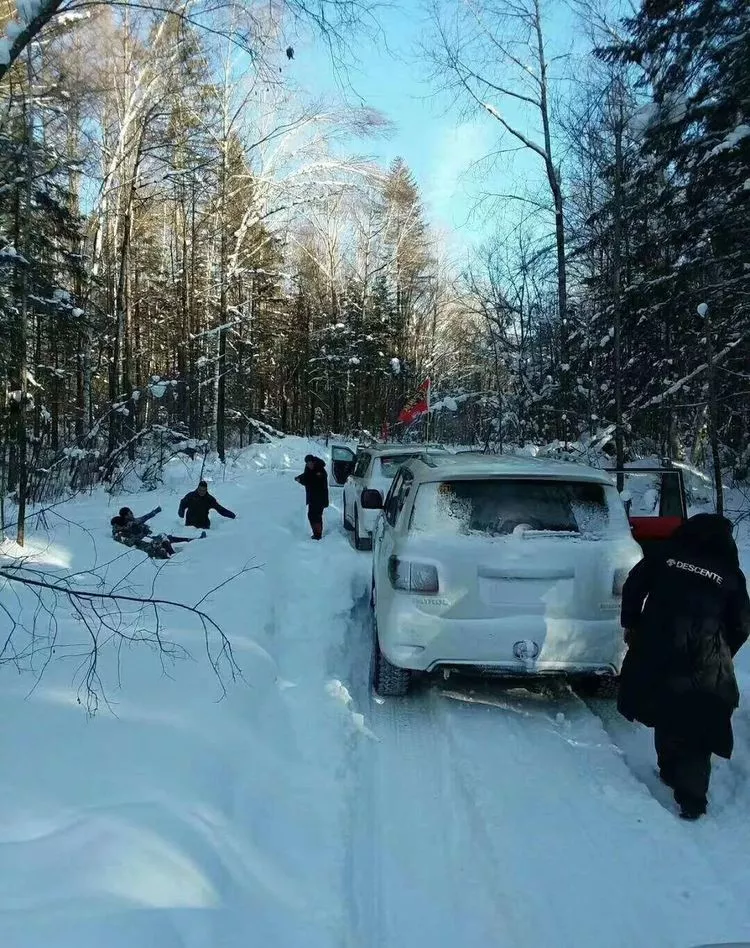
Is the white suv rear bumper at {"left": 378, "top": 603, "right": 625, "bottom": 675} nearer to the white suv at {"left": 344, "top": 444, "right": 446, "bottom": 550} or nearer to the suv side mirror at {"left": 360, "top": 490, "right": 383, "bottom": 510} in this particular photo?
the suv side mirror at {"left": 360, "top": 490, "right": 383, "bottom": 510}

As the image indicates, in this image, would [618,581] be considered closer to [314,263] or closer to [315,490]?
[315,490]

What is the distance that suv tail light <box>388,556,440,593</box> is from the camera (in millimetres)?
4730

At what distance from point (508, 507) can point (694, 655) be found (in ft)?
5.66

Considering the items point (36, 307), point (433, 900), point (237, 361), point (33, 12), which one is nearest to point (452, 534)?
point (433, 900)

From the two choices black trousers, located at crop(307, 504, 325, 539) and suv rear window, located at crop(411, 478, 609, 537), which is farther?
black trousers, located at crop(307, 504, 325, 539)

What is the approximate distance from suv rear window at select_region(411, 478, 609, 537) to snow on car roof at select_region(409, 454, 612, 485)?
5 cm

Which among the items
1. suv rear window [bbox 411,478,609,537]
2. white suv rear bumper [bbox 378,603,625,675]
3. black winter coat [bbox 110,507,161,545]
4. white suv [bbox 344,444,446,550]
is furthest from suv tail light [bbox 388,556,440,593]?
black winter coat [bbox 110,507,161,545]

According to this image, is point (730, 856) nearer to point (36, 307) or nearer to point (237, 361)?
point (36, 307)

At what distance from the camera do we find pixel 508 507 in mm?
4988

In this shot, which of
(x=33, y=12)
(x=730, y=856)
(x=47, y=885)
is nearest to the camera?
(x=47, y=885)

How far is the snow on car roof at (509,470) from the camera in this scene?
4.96 meters

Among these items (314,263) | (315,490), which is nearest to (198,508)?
(315,490)

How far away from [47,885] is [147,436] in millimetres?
21442

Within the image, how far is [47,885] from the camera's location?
255cm
